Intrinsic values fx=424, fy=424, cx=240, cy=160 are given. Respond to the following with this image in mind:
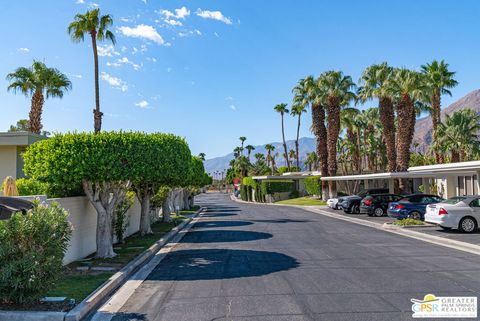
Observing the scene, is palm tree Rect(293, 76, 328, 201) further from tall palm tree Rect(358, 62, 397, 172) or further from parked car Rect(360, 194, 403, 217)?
parked car Rect(360, 194, 403, 217)

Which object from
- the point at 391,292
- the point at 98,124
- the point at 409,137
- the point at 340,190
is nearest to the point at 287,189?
the point at 340,190

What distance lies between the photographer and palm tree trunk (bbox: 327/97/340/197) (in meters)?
42.5

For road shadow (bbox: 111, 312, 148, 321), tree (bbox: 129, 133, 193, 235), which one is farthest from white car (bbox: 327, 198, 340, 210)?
road shadow (bbox: 111, 312, 148, 321)

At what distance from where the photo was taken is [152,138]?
1339 centimetres

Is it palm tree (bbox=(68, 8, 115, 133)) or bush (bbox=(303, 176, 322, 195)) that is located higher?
palm tree (bbox=(68, 8, 115, 133))

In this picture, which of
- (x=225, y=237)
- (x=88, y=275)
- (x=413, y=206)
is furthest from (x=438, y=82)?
(x=88, y=275)

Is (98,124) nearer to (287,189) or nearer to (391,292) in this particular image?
(391,292)

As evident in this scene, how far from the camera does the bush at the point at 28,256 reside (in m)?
6.80

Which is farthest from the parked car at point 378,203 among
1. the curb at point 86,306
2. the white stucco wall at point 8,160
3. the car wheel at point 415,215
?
the white stucco wall at point 8,160

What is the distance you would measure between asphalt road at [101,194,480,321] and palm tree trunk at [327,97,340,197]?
2825 cm

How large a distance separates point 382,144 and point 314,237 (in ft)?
181

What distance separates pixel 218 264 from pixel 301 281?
308cm

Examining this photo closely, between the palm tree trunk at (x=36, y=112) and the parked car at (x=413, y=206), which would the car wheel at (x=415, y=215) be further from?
the palm tree trunk at (x=36, y=112)

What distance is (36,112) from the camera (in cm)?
2978
